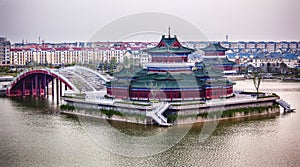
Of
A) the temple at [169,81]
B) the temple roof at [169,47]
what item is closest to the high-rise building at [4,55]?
the temple at [169,81]

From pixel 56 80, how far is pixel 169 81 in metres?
13.9

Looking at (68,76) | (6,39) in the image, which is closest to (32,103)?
(68,76)

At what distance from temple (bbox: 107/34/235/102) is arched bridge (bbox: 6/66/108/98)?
6.40 metres

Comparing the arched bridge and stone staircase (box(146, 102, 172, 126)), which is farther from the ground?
the arched bridge

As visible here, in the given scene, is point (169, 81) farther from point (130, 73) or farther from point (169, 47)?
point (169, 47)

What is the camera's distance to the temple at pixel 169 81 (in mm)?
33281

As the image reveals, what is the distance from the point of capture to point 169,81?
111 ft

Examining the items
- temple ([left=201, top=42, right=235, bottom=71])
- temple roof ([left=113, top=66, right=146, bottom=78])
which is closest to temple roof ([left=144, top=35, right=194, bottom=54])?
temple roof ([left=113, top=66, right=146, bottom=78])

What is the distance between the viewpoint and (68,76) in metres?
43.8

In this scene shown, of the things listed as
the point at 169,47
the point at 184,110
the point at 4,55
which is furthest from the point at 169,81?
the point at 4,55

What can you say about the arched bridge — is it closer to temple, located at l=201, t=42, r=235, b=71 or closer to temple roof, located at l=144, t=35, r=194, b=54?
temple roof, located at l=144, t=35, r=194, b=54

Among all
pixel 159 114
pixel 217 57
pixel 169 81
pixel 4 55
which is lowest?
pixel 159 114

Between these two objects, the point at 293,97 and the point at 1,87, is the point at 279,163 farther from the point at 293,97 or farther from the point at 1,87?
the point at 1,87

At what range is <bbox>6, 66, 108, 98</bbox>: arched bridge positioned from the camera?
42.9m
